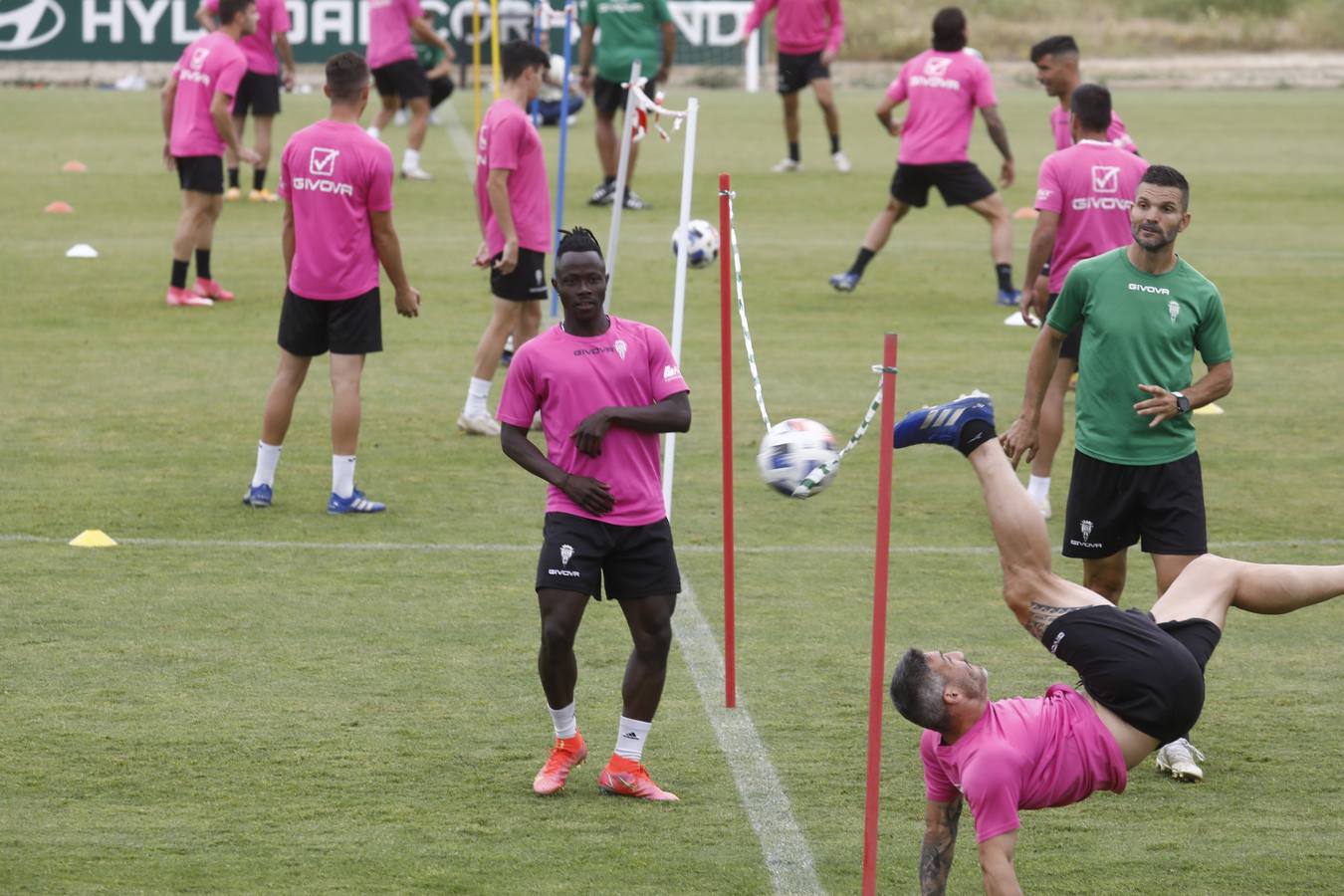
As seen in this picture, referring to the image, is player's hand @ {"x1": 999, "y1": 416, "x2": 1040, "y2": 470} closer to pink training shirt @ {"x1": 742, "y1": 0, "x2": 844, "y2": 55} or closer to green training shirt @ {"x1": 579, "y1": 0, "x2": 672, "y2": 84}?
green training shirt @ {"x1": 579, "y1": 0, "x2": 672, "y2": 84}

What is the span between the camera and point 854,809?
6.34 metres

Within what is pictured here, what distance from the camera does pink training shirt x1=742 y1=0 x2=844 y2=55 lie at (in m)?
23.6

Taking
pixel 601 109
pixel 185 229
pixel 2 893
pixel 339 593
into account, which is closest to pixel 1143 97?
pixel 601 109

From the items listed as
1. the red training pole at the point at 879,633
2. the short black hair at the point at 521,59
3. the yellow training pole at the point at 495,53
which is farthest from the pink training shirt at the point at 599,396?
the yellow training pole at the point at 495,53

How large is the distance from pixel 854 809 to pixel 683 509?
4.22 meters

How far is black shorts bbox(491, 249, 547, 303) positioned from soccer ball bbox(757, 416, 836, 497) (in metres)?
5.36

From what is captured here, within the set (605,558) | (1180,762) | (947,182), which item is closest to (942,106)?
(947,182)

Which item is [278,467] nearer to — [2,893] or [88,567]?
[88,567]

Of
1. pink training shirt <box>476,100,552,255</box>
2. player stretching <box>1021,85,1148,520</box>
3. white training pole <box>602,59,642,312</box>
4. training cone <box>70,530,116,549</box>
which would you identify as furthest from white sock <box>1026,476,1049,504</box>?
training cone <box>70,530,116,549</box>

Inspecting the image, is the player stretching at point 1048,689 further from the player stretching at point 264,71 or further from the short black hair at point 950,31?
the player stretching at point 264,71

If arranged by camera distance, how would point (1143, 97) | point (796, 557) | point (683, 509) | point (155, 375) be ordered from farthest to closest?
point (1143, 97), point (155, 375), point (683, 509), point (796, 557)

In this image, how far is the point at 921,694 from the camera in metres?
5.28

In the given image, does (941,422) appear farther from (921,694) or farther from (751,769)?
(751,769)

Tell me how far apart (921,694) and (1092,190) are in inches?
213
